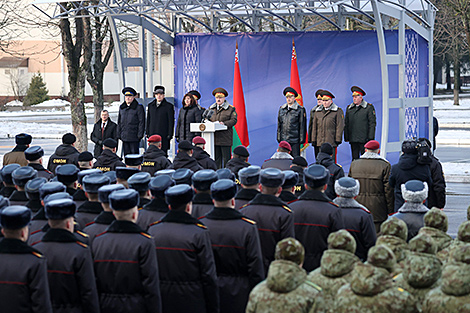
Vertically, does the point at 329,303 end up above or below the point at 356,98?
below

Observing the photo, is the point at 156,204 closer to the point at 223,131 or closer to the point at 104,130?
the point at 223,131

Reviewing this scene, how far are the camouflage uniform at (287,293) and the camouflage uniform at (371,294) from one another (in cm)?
16

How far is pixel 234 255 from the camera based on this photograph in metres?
5.62

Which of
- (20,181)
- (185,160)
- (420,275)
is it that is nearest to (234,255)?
(420,275)

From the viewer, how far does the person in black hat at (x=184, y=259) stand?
5305 millimetres

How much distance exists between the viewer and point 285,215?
6.03 metres

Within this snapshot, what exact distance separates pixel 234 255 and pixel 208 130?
8282 mm

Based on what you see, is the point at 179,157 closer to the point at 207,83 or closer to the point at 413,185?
the point at 413,185

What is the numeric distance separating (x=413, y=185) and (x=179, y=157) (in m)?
3.92

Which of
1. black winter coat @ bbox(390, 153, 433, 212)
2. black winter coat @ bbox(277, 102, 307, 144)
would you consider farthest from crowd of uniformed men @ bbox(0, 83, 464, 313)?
black winter coat @ bbox(277, 102, 307, 144)

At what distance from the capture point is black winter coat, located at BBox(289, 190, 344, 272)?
6.40 meters

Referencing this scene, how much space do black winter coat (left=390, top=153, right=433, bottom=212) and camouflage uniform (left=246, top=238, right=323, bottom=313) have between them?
5.33m

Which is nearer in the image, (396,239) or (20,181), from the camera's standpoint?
(396,239)

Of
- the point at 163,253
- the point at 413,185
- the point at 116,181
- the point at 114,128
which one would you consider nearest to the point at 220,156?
the point at 114,128
